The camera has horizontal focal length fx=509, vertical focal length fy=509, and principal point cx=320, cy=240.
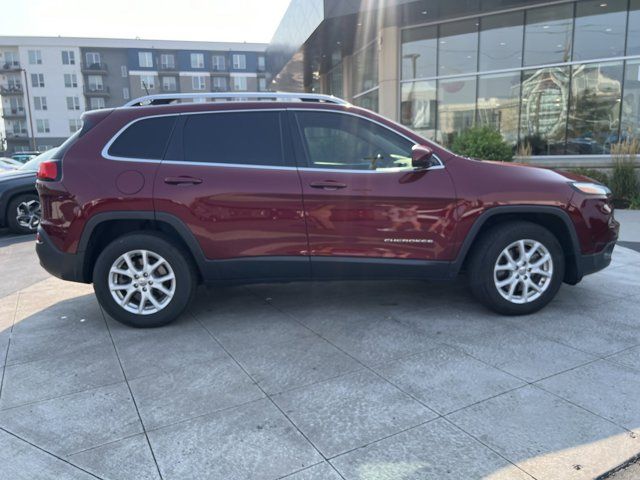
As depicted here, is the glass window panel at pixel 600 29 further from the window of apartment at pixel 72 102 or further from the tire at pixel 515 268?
the window of apartment at pixel 72 102

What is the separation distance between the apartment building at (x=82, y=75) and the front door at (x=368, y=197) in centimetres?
5984

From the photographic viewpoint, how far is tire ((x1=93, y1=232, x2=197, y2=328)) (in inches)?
161

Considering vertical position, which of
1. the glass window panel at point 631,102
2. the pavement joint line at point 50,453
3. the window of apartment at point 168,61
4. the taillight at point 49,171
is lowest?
the pavement joint line at point 50,453

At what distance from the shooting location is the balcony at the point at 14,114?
6300 centimetres

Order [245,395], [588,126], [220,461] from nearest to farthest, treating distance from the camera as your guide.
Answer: [220,461] → [245,395] → [588,126]

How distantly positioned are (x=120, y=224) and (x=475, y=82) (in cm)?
1298

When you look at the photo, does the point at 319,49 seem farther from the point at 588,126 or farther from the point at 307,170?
the point at 307,170

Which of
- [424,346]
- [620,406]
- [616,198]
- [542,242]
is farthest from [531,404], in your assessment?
[616,198]

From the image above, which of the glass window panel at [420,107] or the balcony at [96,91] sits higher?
the balcony at [96,91]

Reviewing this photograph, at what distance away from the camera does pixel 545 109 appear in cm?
1380

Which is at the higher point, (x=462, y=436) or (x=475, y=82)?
(x=475, y=82)

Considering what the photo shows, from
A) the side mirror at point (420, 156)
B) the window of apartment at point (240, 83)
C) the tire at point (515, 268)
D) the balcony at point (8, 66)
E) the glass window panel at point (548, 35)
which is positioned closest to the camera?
the side mirror at point (420, 156)

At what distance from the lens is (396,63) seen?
15961 mm

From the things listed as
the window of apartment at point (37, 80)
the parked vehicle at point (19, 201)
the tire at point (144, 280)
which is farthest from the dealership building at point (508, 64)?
the window of apartment at point (37, 80)
